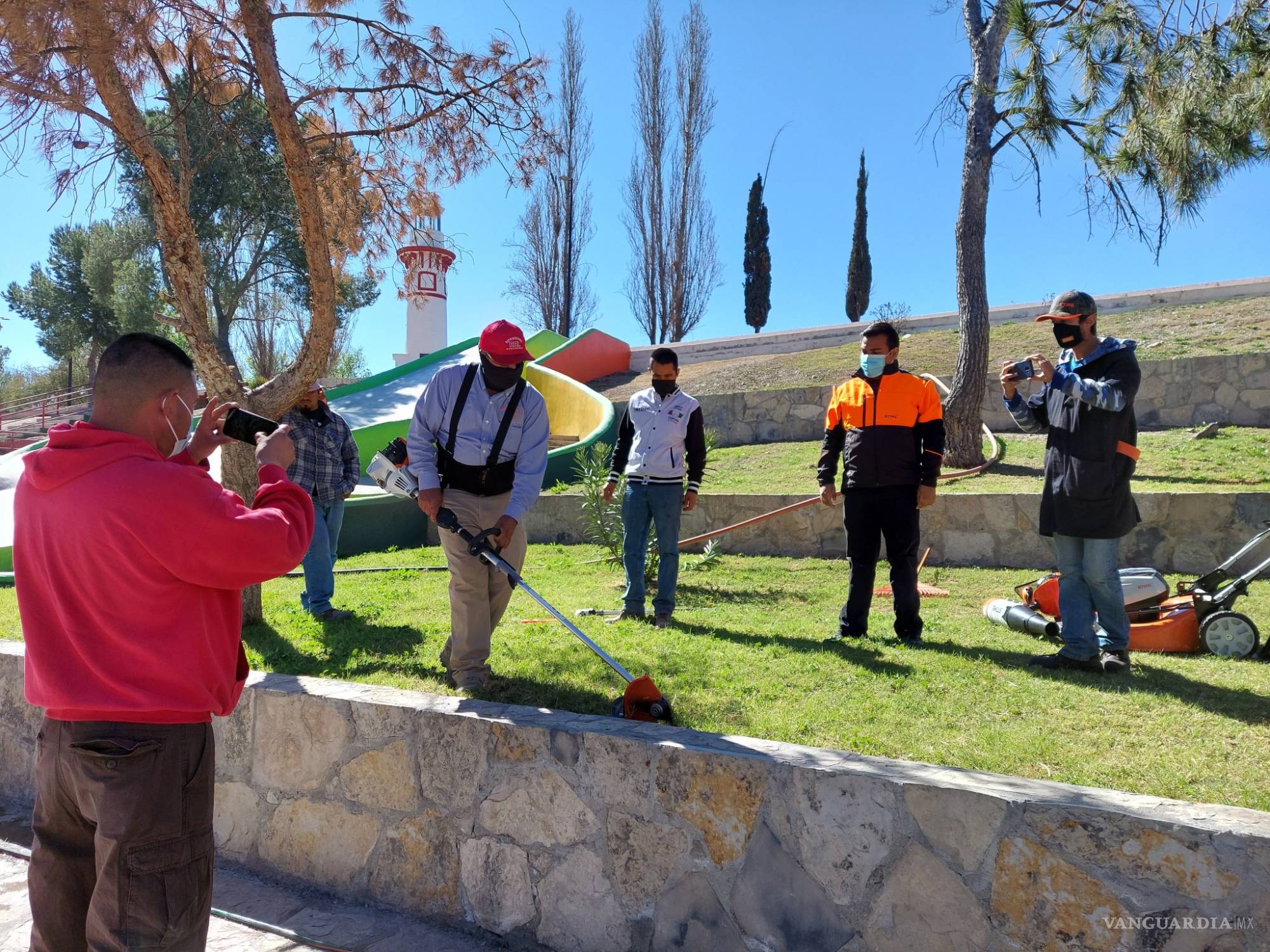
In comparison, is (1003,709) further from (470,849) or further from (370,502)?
(370,502)

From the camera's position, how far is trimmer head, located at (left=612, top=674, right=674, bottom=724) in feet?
10.7

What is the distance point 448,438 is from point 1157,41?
5876 millimetres

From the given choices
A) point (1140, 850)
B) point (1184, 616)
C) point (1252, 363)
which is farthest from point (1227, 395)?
point (1140, 850)

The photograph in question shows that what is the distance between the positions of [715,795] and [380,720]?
4.08 ft

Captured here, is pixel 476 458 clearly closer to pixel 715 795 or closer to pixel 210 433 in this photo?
pixel 210 433

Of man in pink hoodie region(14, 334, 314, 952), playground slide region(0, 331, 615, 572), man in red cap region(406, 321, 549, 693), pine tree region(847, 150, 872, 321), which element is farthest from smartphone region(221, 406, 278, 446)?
pine tree region(847, 150, 872, 321)

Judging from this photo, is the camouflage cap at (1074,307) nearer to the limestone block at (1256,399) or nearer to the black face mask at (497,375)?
the black face mask at (497,375)

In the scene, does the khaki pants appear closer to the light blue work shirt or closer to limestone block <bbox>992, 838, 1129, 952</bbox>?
the light blue work shirt

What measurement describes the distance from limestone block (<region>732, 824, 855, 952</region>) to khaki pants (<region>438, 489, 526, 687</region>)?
69.0 inches

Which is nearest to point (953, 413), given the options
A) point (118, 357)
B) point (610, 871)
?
point (610, 871)

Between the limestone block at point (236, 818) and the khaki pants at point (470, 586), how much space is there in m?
0.92

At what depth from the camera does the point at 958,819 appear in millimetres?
2145

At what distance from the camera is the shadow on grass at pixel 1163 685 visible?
347 cm
